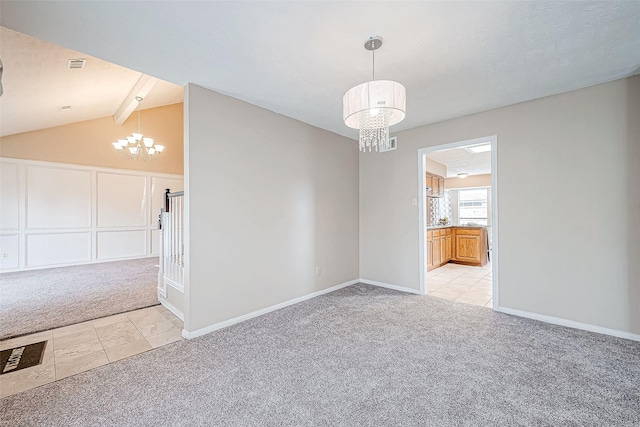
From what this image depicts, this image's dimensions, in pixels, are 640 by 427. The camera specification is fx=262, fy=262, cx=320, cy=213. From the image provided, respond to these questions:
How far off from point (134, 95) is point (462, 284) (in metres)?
6.80

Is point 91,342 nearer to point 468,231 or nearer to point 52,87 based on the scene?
Answer: point 52,87

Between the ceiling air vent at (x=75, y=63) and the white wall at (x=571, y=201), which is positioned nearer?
the white wall at (x=571, y=201)

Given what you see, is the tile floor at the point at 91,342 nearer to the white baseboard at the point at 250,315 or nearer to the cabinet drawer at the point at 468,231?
the white baseboard at the point at 250,315

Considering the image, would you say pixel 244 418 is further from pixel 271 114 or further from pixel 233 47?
pixel 271 114

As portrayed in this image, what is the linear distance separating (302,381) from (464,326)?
1907 mm

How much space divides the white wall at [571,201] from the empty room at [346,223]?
2 cm

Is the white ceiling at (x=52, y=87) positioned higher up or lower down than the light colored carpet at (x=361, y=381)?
higher up

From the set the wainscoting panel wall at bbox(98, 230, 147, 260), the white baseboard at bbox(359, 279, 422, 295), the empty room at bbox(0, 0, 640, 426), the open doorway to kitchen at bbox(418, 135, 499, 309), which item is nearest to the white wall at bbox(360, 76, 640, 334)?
the empty room at bbox(0, 0, 640, 426)

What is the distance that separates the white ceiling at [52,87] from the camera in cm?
269

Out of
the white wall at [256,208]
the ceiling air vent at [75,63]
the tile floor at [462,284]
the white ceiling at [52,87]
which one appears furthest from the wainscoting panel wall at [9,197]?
the tile floor at [462,284]

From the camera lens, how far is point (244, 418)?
1532 mm

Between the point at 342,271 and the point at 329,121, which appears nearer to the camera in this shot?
the point at 329,121

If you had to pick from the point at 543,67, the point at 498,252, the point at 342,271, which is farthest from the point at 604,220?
the point at 342,271

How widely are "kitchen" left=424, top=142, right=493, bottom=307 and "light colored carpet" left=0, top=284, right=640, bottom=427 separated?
4.49ft
